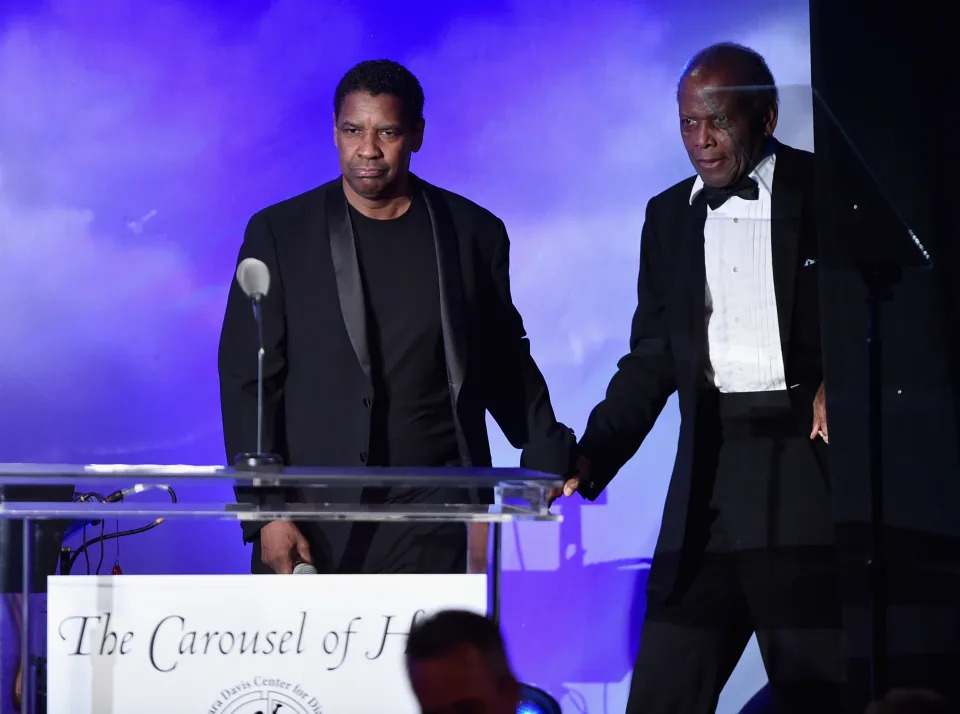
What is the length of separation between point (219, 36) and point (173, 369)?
103 cm

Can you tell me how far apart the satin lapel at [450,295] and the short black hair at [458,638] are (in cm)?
141

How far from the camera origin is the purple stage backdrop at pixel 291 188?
3721 millimetres

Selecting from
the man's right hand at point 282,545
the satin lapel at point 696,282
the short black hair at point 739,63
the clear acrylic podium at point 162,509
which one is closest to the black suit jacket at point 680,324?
the satin lapel at point 696,282

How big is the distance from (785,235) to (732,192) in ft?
0.68

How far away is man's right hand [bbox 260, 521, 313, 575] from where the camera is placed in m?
2.79

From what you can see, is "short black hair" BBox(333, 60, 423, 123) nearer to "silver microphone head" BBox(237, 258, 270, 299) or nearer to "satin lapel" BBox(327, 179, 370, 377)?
"satin lapel" BBox(327, 179, 370, 377)

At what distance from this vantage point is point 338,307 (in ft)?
11.5

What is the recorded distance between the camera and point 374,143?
365 centimetres

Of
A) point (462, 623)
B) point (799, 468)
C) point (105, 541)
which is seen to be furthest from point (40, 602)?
point (799, 468)

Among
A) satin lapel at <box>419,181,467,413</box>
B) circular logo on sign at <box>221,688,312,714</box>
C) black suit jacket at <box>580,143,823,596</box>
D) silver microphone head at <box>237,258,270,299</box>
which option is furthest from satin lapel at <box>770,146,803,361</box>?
circular logo on sign at <box>221,688,312,714</box>

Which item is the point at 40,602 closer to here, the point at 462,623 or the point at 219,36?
the point at 462,623

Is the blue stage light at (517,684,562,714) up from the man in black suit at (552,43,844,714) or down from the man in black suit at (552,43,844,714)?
down

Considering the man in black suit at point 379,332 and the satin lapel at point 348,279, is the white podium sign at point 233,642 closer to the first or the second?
the man in black suit at point 379,332

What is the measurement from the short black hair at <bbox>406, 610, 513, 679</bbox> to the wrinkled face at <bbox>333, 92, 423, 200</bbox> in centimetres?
179
